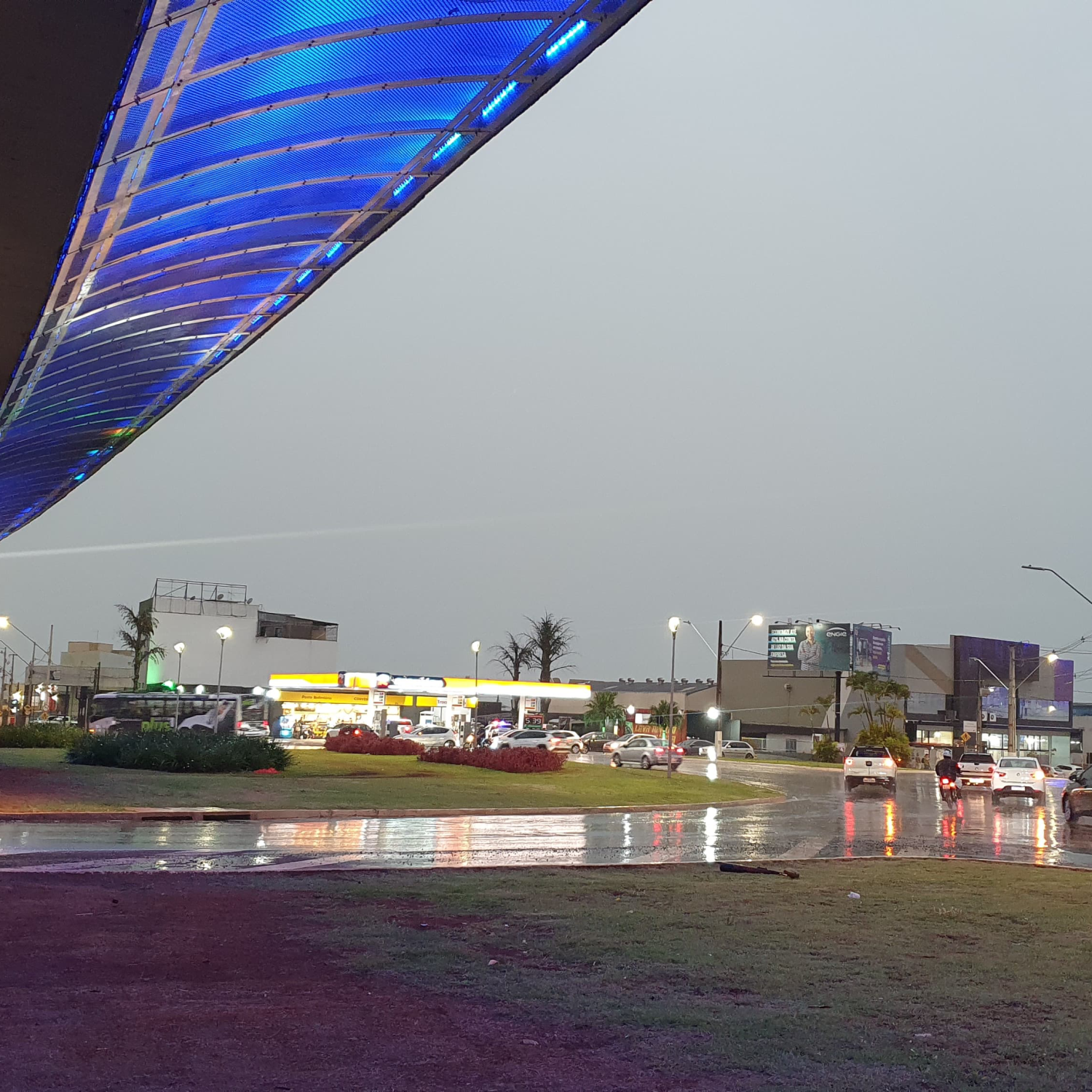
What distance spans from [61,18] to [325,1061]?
18.7 ft

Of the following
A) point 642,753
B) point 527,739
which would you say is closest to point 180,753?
point 527,739

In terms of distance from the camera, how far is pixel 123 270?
13.3m

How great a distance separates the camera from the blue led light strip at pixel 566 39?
972cm

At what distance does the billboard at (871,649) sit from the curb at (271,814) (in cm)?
7710

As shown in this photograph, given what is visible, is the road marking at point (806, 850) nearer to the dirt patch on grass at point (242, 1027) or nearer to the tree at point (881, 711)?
the dirt patch on grass at point (242, 1027)

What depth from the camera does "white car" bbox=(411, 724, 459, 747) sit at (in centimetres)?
5669

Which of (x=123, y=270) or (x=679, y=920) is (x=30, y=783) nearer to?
(x=123, y=270)

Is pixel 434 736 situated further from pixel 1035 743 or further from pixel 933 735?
pixel 1035 743

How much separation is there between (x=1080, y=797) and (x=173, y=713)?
43.6 meters

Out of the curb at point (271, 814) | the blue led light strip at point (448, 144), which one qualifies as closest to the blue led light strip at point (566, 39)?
the blue led light strip at point (448, 144)

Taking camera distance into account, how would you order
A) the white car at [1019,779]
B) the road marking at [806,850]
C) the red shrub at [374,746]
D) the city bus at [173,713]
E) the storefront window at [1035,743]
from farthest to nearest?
the storefront window at [1035,743] → the city bus at [173,713] → the red shrub at [374,746] → the white car at [1019,779] → the road marking at [806,850]

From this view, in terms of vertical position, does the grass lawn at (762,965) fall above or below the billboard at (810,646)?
below

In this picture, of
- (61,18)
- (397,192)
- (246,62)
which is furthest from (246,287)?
(61,18)

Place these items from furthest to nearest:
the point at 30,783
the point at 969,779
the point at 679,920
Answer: the point at 969,779 → the point at 30,783 → the point at 679,920
